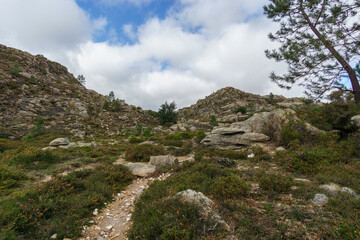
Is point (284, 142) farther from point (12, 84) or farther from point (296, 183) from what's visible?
point (12, 84)

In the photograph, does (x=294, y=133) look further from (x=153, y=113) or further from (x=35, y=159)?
(x=153, y=113)

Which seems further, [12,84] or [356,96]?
[12,84]

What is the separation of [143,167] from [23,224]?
5.03m

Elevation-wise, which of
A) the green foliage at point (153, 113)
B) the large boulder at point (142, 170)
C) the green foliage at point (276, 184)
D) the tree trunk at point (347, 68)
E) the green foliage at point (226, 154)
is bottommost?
the large boulder at point (142, 170)

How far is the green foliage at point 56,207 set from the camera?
3439 mm

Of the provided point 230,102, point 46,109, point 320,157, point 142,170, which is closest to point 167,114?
point 230,102

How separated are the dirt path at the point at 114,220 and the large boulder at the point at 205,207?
1670mm

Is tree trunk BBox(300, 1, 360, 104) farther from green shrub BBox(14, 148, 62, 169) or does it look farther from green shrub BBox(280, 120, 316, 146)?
green shrub BBox(14, 148, 62, 169)

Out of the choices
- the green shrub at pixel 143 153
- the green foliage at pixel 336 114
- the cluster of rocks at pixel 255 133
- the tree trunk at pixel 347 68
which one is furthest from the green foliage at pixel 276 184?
the tree trunk at pixel 347 68

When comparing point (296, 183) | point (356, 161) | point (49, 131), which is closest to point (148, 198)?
point (296, 183)

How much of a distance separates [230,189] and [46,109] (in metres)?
42.9

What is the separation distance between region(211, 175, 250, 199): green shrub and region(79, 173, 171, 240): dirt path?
A: 263 centimetres

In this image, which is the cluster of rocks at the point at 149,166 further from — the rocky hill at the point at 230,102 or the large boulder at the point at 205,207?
the rocky hill at the point at 230,102

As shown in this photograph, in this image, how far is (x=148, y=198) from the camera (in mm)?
4973
